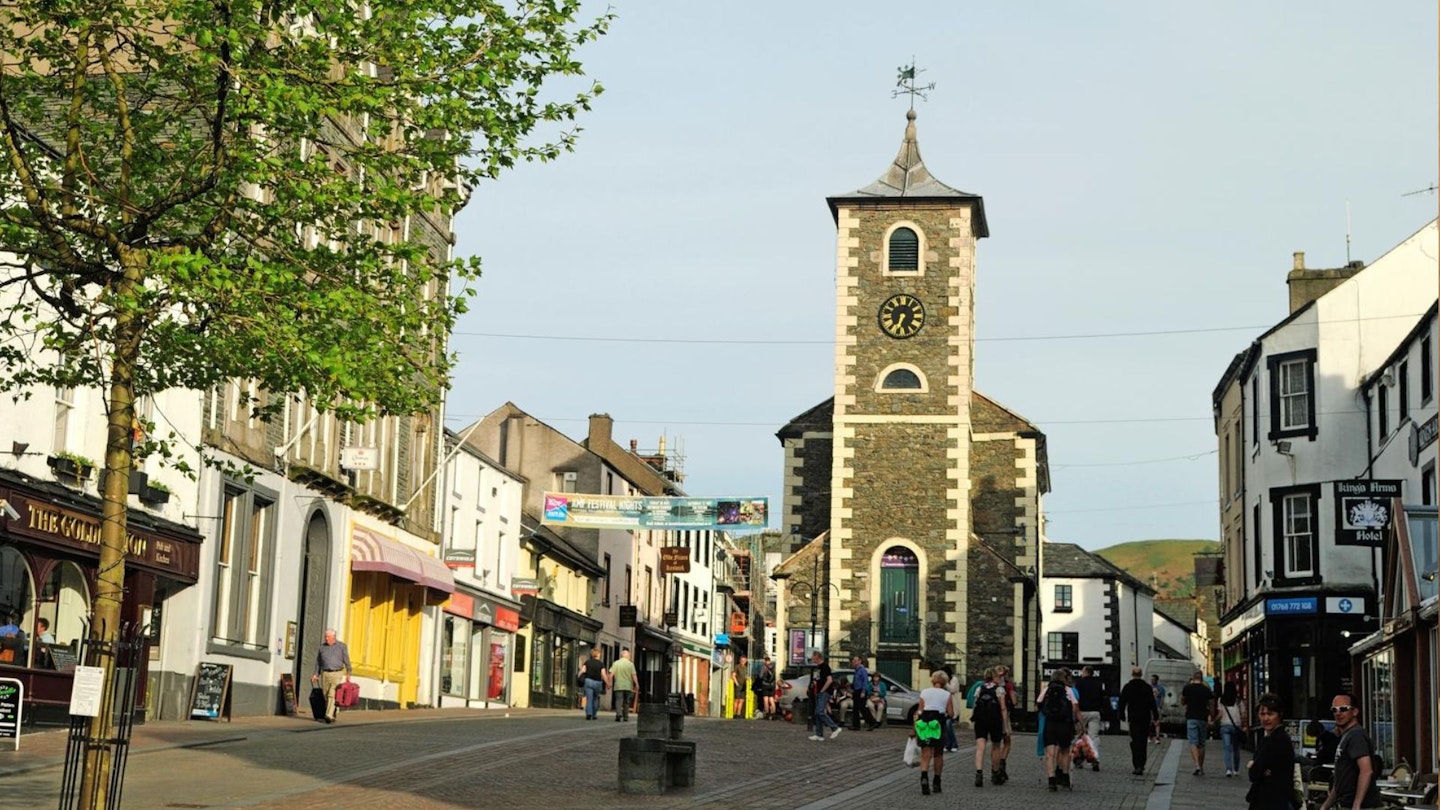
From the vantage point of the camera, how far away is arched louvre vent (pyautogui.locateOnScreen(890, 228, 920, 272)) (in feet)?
206

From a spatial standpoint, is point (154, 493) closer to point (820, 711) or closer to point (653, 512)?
point (820, 711)

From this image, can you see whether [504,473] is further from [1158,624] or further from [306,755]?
[1158,624]

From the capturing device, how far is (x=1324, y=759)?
66.2 feet

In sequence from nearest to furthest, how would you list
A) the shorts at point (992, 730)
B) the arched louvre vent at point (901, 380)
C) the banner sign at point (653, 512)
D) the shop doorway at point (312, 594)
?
the shorts at point (992, 730)
the shop doorway at point (312, 594)
the banner sign at point (653, 512)
the arched louvre vent at point (901, 380)

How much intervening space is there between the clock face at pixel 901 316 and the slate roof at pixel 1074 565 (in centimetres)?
3248

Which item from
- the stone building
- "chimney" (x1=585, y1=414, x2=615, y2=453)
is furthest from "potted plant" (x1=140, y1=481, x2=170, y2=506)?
"chimney" (x1=585, y1=414, x2=615, y2=453)

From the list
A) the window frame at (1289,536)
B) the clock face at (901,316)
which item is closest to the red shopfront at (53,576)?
the window frame at (1289,536)

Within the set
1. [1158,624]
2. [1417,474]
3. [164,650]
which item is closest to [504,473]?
[164,650]

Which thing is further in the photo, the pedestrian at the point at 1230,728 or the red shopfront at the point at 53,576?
the pedestrian at the point at 1230,728

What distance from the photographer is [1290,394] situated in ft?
148

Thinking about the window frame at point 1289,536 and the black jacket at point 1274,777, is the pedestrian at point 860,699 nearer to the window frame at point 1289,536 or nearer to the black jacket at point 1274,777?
the window frame at point 1289,536

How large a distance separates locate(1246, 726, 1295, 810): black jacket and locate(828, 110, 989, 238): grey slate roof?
48600mm

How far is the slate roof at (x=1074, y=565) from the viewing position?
92375 mm

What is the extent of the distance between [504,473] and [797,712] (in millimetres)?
14156
